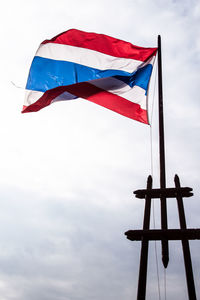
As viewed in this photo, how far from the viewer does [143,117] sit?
10875mm

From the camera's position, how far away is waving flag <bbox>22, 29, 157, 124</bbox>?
37.9ft

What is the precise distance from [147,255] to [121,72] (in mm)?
6105

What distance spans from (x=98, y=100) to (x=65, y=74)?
1.53 m

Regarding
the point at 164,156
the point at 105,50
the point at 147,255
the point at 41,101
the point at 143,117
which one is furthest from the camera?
the point at 105,50

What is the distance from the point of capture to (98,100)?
11.7 metres

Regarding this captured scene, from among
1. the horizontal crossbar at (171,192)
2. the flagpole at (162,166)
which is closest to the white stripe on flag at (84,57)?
the flagpole at (162,166)

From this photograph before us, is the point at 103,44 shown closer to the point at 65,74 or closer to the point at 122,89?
the point at 65,74

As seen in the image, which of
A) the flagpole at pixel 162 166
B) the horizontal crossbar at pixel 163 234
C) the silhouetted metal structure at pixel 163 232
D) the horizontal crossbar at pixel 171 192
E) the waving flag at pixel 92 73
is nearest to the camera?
the silhouetted metal structure at pixel 163 232

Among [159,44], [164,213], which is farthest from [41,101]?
[164,213]

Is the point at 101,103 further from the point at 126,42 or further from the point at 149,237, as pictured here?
the point at 149,237

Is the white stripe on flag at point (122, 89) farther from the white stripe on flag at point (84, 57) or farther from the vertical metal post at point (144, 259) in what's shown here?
the vertical metal post at point (144, 259)

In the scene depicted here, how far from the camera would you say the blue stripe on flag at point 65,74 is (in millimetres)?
11766

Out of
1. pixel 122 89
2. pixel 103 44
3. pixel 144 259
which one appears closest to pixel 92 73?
pixel 103 44

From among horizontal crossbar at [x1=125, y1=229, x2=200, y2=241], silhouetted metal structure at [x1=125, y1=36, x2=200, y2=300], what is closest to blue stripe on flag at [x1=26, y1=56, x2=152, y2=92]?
silhouetted metal structure at [x1=125, y1=36, x2=200, y2=300]
